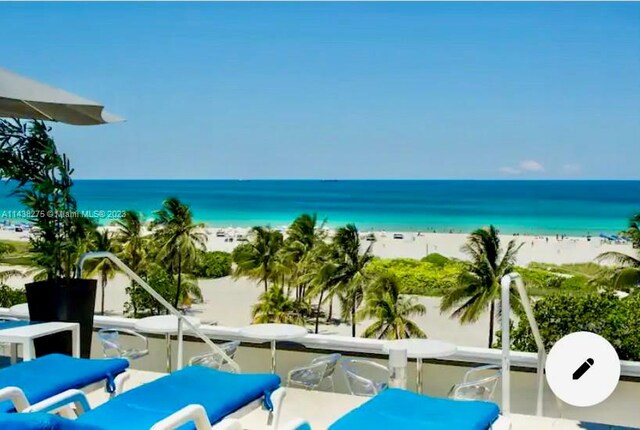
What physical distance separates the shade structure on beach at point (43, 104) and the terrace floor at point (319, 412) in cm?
183

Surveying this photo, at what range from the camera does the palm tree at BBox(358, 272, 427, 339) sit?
27.6 m

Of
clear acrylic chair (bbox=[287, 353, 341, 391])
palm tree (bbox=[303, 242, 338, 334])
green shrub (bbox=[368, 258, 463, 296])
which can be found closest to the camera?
clear acrylic chair (bbox=[287, 353, 341, 391])

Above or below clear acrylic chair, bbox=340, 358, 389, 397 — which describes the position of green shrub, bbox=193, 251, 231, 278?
below

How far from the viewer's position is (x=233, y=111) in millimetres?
45875

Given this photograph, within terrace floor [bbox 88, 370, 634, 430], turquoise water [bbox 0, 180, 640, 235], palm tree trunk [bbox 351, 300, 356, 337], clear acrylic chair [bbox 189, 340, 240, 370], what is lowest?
palm tree trunk [bbox 351, 300, 356, 337]

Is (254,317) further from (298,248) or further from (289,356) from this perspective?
→ (289,356)

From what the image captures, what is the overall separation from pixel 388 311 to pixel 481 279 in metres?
3.87

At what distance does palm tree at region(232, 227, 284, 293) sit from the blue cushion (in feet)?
103

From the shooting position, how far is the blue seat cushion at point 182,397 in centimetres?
281

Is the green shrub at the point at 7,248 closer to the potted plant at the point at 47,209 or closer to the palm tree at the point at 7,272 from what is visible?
the palm tree at the point at 7,272

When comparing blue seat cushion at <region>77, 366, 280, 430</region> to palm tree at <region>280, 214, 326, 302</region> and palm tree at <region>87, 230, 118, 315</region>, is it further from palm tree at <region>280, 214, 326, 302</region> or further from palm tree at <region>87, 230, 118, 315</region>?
palm tree at <region>280, 214, 326, 302</region>

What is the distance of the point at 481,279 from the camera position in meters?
28.5

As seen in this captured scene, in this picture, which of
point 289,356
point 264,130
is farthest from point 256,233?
point 289,356

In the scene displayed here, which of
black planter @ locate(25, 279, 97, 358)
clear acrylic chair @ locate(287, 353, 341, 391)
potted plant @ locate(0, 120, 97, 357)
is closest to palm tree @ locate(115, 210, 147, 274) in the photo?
potted plant @ locate(0, 120, 97, 357)
